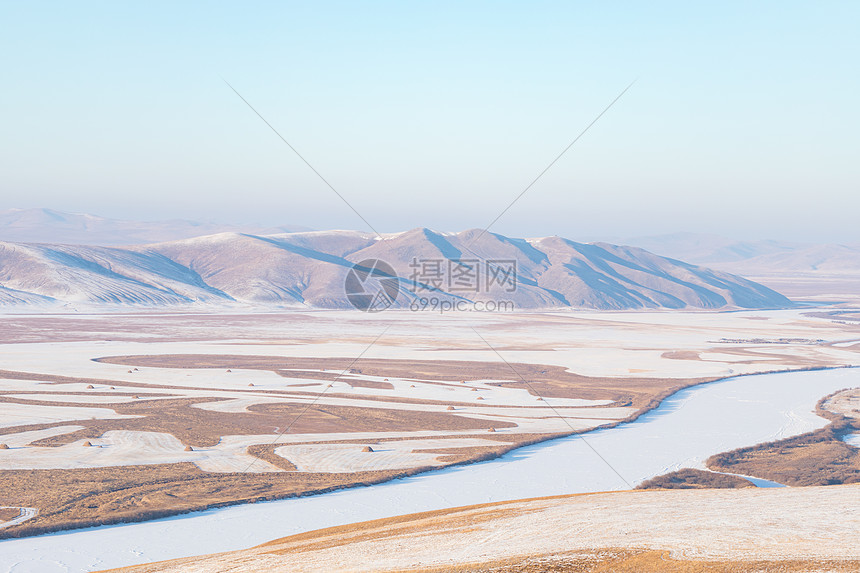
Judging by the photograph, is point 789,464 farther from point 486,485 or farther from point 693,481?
point 486,485

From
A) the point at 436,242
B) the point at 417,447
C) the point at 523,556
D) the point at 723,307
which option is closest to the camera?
the point at 523,556

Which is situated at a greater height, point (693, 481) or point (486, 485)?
point (693, 481)

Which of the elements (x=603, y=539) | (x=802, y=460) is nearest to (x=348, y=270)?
(x=802, y=460)

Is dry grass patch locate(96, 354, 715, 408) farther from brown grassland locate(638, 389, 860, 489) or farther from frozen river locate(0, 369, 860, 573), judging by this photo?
brown grassland locate(638, 389, 860, 489)

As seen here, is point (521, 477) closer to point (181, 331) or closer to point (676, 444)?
point (676, 444)

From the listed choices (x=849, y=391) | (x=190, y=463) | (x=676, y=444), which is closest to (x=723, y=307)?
(x=849, y=391)

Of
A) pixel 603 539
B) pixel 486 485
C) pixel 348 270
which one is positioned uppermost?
pixel 603 539

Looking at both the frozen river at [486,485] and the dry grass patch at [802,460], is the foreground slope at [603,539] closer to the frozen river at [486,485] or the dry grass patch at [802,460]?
the frozen river at [486,485]
